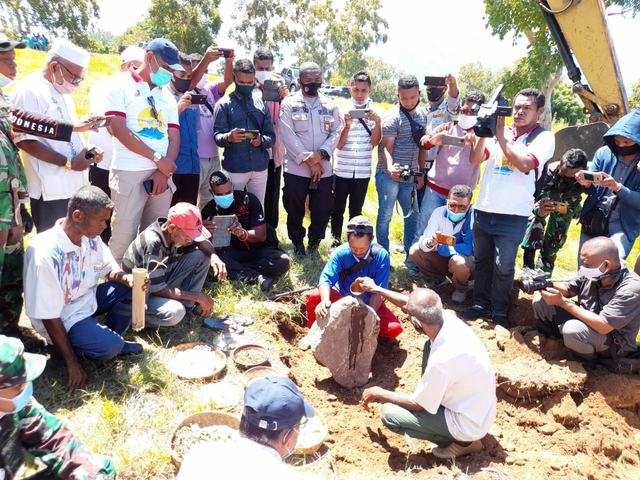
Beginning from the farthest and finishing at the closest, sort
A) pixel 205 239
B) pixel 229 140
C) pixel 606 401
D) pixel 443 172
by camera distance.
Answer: pixel 443 172 → pixel 229 140 → pixel 205 239 → pixel 606 401

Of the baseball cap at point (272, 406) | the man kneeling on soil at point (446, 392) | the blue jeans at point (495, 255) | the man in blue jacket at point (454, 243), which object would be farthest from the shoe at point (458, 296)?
the baseball cap at point (272, 406)

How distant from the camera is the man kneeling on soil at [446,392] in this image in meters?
3.01

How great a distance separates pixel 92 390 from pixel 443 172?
4.14 metres

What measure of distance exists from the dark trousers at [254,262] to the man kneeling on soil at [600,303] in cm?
267

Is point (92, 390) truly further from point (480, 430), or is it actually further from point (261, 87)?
point (261, 87)

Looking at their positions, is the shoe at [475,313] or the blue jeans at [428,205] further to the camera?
the blue jeans at [428,205]

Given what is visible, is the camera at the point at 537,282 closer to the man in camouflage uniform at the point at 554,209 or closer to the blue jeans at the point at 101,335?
the man in camouflage uniform at the point at 554,209

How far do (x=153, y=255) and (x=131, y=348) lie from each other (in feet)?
2.49

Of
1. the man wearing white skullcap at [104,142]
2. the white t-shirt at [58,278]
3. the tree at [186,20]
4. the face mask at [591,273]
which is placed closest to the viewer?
the white t-shirt at [58,278]

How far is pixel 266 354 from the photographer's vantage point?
3.96m

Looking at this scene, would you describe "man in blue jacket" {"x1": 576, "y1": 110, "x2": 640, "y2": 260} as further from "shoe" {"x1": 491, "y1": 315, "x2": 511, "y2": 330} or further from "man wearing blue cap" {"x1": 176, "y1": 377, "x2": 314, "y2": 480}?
"man wearing blue cap" {"x1": 176, "y1": 377, "x2": 314, "y2": 480}

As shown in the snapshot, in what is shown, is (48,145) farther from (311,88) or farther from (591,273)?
(591,273)

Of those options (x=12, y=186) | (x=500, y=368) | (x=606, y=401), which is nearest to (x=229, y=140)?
(x=12, y=186)

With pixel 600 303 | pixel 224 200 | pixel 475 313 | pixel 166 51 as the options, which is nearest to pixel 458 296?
A: pixel 475 313
